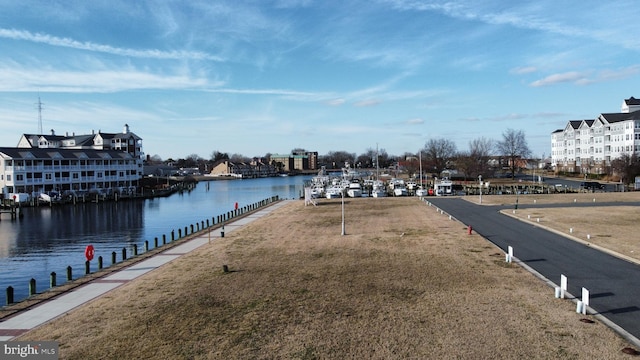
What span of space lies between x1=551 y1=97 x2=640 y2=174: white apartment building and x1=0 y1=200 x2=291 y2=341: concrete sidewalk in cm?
9613

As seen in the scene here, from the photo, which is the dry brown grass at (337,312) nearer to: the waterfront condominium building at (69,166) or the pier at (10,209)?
the pier at (10,209)

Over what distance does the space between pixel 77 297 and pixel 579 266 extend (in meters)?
22.5

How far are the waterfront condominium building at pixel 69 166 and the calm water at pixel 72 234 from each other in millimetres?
11326

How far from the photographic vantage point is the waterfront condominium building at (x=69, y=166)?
7794cm

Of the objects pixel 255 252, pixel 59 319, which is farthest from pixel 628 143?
pixel 59 319

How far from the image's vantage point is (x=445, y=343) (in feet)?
40.4

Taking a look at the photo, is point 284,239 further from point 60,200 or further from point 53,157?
point 53,157

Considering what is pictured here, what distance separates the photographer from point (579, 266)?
67.8 feet

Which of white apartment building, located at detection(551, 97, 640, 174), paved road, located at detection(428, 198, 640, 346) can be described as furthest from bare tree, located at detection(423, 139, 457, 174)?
paved road, located at detection(428, 198, 640, 346)

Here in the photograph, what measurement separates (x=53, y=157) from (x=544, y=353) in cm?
9129

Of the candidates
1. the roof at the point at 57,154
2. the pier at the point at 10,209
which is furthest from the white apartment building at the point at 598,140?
the pier at the point at 10,209

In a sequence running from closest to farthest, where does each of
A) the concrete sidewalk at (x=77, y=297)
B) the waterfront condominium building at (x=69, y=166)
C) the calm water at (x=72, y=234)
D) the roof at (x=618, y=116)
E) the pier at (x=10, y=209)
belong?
1. the concrete sidewalk at (x=77, y=297)
2. the calm water at (x=72, y=234)
3. the pier at (x=10, y=209)
4. the waterfront condominium building at (x=69, y=166)
5. the roof at (x=618, y=116)

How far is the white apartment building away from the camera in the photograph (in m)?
91.8

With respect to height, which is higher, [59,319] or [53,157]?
[53,157]
